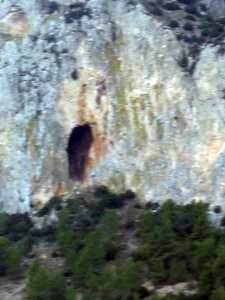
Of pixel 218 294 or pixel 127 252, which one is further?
pixel 127 252

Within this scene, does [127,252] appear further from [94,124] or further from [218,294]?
[94,124]

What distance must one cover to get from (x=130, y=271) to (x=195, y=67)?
68.2ft

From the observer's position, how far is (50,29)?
61938 mm

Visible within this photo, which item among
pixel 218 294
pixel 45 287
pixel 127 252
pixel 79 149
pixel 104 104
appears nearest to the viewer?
pixel 218 294

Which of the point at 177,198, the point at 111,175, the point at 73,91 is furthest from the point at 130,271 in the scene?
the point at 73,91

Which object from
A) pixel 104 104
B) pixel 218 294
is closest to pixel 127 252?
pixel 218 294

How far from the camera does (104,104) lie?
57.8 metres

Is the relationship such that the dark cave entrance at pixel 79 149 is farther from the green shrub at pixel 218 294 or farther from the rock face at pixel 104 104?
the green shrub at pixel 218 294

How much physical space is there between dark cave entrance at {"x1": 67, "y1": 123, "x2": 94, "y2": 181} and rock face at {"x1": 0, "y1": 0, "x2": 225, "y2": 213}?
8 centimetres

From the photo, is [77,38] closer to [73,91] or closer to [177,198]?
[73,91]

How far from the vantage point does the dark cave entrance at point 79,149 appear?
57531 mm

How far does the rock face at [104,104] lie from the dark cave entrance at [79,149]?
0.08 m

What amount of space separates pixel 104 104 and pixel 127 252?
47.7 ft

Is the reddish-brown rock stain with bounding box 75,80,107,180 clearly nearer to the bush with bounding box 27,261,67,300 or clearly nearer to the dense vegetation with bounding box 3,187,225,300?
the dense vegetation with bounding box 3,187,225,300
